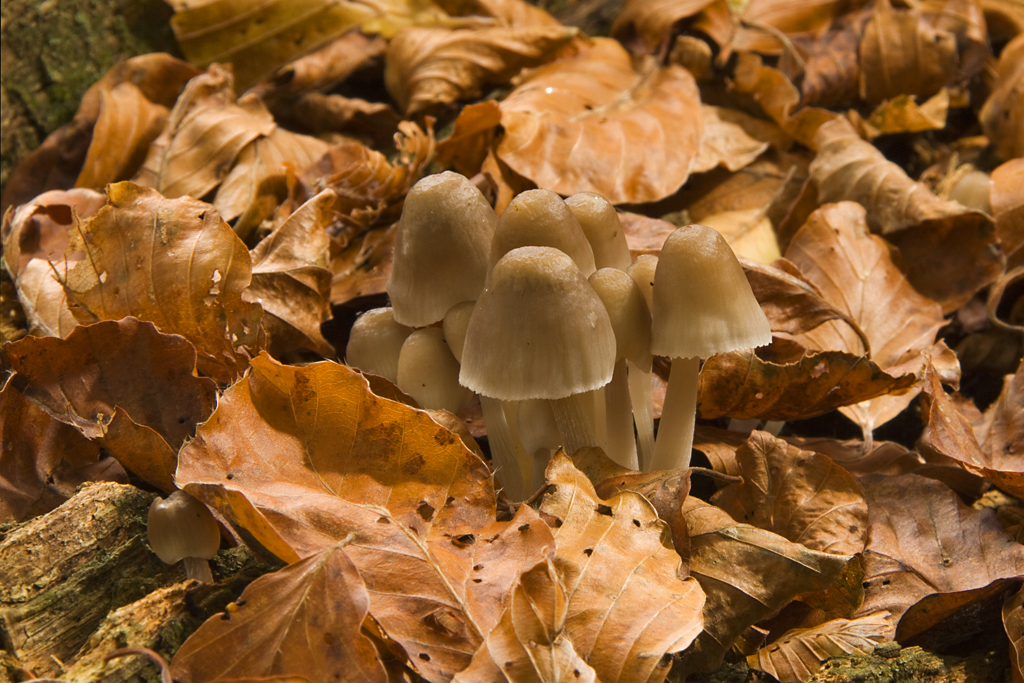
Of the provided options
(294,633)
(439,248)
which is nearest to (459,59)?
(439,248)

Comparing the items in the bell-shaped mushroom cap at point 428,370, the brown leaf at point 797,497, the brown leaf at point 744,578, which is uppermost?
the bell-shaped mushroom cap at point 428,370

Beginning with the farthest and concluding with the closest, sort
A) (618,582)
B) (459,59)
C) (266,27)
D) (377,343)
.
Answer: (266,27) → (459,59) → (377,343) → (618,582)

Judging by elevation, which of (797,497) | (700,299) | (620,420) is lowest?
A: (797,497)

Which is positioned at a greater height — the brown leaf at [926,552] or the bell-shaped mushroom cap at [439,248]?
the bell-shaped mushroom cap at [439,248]

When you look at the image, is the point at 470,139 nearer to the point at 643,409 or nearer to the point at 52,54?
the point at 643,409

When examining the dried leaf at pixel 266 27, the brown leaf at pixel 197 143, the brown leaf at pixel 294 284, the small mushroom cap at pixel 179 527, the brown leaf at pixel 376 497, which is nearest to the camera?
the brown leaf at pixel 376 497

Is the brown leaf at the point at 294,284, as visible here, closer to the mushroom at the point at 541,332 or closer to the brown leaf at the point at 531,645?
the mushroom at the point at 541,332

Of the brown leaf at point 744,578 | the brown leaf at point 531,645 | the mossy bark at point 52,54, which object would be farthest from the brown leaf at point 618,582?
the mossy bark at point 52,54

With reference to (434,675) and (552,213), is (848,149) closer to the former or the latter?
(552,213)

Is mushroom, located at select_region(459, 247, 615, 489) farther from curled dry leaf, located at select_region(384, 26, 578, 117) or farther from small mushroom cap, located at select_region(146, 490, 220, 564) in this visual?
curled dry leaf, located at select_region(384, 26, 578, 117)
